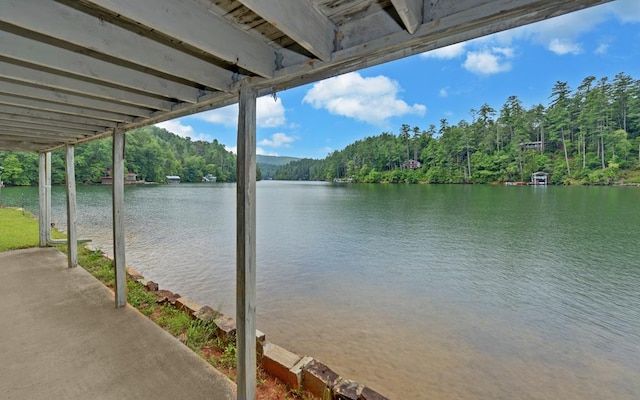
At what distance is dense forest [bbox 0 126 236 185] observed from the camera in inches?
1268

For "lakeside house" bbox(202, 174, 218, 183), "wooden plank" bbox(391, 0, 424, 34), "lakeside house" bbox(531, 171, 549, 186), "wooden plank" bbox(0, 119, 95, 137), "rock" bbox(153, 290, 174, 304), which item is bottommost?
"rock" bbox(153, 290, 174, 304)

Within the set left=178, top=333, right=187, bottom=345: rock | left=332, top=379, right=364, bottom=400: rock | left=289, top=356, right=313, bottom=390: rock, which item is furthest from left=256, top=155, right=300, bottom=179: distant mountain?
left=332, top=379, right=364, bottom=400: rock

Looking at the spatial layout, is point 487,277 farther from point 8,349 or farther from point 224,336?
point 8,349

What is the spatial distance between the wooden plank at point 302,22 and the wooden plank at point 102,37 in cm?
70

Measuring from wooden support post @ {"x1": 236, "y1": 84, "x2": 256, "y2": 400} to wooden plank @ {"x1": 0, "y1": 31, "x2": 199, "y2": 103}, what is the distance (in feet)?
1.77

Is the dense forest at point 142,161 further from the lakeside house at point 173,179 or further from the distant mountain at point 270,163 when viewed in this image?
the distant mountain at point 270,163

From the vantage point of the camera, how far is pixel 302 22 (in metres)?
1.11

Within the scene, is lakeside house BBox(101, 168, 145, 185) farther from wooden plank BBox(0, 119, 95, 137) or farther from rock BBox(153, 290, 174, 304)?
rock BBox(153, 290, 174, 304)

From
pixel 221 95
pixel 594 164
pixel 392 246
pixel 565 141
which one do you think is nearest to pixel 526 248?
pixel 392 246

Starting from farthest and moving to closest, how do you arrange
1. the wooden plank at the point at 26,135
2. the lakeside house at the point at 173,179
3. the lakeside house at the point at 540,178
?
1. the lakeside house at the point at 173,179
2. the lakeside house at the point at 540,178
3. the wooden plank at the point at 26,135

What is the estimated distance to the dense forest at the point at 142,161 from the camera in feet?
106

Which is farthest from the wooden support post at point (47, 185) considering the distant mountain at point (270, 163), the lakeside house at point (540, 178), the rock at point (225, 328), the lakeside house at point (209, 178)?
the distant mountain at point (270, 163)

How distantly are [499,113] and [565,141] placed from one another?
39.5 ft

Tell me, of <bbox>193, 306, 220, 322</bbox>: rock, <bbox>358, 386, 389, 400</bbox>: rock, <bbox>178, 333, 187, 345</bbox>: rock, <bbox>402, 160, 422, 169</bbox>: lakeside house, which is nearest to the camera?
<bbox>358, 386, 389, 400</bbox>: rock
